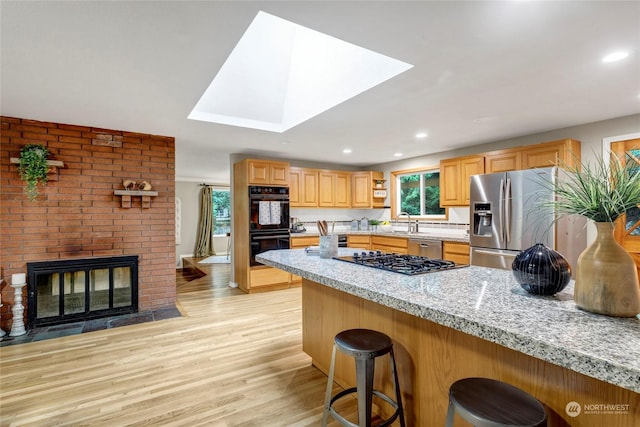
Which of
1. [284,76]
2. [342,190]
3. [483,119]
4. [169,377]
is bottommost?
[169,377]

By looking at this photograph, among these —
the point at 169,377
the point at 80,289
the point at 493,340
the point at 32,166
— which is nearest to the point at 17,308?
the point at 80,289

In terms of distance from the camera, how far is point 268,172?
5000 mm

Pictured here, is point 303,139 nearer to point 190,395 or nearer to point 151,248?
point 151,248

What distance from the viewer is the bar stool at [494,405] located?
0.97 metres

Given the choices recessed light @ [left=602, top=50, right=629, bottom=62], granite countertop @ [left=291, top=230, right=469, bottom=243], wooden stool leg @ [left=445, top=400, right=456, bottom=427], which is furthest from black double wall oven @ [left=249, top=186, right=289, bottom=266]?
recessed light @ [left=602, top=50, right=629, bottom=62]

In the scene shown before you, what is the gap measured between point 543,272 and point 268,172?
4.23 metres

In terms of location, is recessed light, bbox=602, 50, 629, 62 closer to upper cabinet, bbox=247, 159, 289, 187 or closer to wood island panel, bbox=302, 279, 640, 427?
wood island panel, bbox=302, 279, 640, 427

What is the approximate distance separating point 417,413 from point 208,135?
12.3ft

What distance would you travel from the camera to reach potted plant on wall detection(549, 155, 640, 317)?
→ 1020 mm

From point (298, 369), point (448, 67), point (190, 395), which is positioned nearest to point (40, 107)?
point (190, 395)

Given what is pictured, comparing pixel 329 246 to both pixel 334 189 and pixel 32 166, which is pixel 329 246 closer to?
pixel 32 166

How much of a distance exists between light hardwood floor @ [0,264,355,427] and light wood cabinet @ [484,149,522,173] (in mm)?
3231

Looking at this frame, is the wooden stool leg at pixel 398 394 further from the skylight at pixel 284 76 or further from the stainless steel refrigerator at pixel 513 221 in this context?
the stainless steel refrigerator at pixel 513 221

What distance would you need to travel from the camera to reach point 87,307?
3650 millimetres
